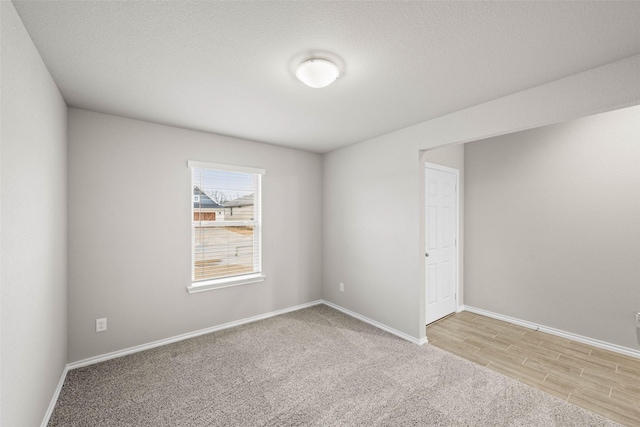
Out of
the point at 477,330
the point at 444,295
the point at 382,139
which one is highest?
the point at 382,139

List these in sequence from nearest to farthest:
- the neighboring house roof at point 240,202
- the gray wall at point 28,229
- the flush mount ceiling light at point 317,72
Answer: the gray wall at point 28,229
the flush mount ceiling light at point 317,72
the neighboring house roof at point 240,202

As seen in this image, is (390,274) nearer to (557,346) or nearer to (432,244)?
(432,244)

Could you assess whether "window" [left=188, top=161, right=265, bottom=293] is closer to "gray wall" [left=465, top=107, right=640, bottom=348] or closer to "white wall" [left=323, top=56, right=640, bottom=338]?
"white wall" [left=323, top=56, right=640, bottom=338]

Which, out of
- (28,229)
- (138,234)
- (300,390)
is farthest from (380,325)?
(28,229)

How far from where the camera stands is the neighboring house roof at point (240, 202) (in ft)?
11.8

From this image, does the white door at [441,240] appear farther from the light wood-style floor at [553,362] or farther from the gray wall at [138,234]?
the gray wall at [138,234]

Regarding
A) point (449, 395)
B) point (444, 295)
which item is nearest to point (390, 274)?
point (444, 295)

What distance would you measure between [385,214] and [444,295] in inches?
60.6

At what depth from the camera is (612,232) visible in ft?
9.68

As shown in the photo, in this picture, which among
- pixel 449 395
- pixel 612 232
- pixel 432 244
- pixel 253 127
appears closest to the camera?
pixel 449 395

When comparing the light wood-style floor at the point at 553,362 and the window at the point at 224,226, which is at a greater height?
the window at the point at 224,226

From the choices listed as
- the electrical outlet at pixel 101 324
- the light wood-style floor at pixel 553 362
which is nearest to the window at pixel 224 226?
the electrical outlet at pixel 101 324

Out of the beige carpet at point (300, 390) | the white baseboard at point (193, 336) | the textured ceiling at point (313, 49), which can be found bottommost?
the beige carpet at point (300, 390)

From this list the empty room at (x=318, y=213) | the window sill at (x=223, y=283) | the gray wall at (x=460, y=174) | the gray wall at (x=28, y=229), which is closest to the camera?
the gray wall at (x=28, y=229)
